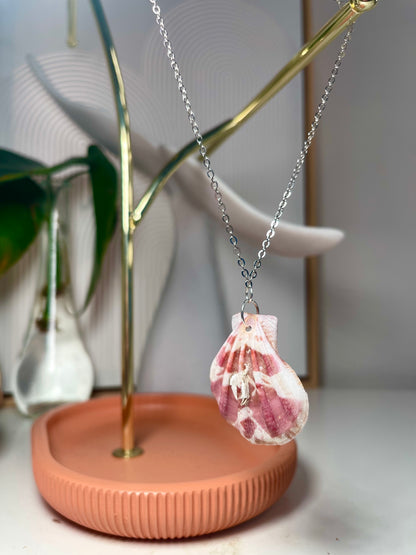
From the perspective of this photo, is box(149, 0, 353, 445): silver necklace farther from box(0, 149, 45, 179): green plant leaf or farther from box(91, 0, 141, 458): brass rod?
box(0, 149, 45, 179): green plant leaf

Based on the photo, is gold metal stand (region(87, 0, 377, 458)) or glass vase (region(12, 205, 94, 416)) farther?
glass vase (region(12, 205, 94, 416))

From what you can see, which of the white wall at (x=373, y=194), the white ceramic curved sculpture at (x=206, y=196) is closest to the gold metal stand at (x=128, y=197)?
the white ceramic curved sculpture at (x=206, y=196)

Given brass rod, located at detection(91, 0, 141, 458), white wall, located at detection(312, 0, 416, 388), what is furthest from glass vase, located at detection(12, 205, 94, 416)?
white wall, located at detection(312, 0, 416, 388)

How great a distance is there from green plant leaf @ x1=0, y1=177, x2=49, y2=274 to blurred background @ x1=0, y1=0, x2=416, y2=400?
43mm

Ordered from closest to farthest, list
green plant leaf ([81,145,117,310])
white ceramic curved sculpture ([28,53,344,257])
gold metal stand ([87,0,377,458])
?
gold metal stand ([87,0,377,458])
white ceramic curved sculpture ([28,53,344,257])
green plant leaf ([81,145,117,310])

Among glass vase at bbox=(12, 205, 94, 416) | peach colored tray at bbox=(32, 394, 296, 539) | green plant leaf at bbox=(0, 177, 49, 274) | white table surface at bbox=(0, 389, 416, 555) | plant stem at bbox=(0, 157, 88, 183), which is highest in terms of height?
plant stem at bbox=(0, 157, 88, 183)

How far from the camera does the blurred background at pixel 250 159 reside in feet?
2.32

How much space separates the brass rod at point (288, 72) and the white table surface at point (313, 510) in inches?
9.1

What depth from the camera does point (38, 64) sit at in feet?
2.35

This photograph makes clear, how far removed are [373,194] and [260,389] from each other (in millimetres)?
533

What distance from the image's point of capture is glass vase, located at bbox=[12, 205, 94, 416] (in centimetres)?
67

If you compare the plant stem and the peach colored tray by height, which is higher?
the plant stem

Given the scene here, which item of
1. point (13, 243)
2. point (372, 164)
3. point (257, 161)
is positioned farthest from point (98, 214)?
point (372, 164)

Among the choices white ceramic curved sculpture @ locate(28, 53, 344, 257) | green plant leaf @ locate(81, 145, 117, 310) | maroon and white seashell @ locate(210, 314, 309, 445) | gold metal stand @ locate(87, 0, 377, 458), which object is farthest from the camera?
green plant leaf @ locate(81, 145, 117, 310)
